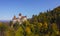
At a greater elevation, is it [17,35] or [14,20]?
[14,20]

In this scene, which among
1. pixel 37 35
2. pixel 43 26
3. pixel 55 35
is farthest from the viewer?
pixel 43 26

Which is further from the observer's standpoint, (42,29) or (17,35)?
(42,29)

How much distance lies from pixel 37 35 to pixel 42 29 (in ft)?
10.2

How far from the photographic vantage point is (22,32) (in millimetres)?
13711

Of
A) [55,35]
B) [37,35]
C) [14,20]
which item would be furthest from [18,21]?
[55,35]

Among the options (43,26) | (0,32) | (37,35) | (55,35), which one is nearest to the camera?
(55,35)

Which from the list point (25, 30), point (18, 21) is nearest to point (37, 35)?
point (25, 30)

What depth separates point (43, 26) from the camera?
1866 centimetres

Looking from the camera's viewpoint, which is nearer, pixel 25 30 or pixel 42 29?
pixel 25 30

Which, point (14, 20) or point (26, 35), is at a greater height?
point (14, 20)

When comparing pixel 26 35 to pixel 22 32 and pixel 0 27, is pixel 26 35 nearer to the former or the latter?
pixel 22 32

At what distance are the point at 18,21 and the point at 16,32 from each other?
4.60 metres

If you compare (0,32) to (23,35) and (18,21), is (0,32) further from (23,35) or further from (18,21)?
(23,35)

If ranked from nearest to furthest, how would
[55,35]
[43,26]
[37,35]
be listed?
[55,35] → [37,35] → [43,26]
